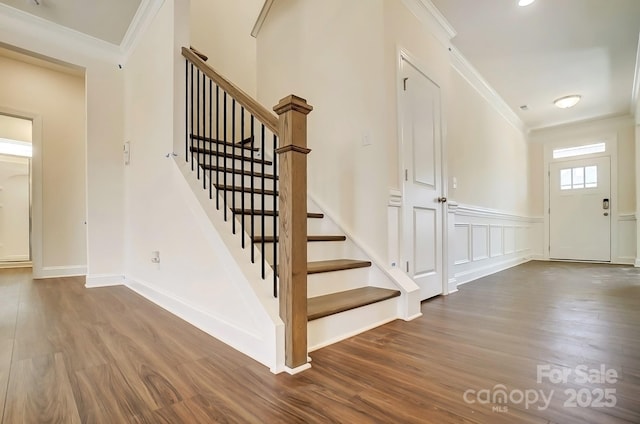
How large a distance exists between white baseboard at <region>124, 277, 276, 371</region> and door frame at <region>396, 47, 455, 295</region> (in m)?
1.32

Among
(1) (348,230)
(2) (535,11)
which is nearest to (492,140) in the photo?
(2) (535,11)

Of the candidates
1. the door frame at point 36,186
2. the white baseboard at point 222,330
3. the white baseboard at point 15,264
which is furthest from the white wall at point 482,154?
the white baseboard at point 15,264

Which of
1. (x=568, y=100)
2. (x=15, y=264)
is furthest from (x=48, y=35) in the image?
(x=568, y=100)

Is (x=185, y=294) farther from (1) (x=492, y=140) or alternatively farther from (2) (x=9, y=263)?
(2) (x=9, y=263)

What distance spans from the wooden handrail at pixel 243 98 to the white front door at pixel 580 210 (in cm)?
694

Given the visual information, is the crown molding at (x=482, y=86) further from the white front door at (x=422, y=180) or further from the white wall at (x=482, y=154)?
the white front door at (x=422, y=180)

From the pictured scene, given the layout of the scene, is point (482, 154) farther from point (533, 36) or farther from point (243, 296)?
point (243, 296)

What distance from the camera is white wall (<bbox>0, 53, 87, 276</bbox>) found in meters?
3.97

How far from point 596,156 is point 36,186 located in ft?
30.7

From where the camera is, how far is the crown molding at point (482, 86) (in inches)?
147

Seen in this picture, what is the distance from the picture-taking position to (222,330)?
1755 mm

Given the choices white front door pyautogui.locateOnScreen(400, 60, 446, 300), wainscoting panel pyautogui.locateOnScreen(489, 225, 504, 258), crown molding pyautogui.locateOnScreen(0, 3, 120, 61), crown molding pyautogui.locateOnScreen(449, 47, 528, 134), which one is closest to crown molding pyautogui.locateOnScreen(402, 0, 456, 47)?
crown molding pyautogui.locateOnScreen(449, 47, 528, 134)

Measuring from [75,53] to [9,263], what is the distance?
4.41m

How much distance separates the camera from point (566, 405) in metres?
1.11
